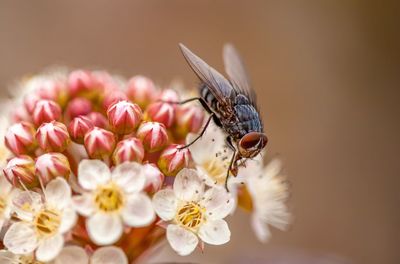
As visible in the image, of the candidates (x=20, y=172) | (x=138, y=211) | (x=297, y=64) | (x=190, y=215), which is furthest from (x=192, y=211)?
(x=297, y=64)

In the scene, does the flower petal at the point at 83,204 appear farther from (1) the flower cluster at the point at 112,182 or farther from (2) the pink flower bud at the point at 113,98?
(2) the pink flower bud at the point at 113,98

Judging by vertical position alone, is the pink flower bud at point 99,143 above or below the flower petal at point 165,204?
above

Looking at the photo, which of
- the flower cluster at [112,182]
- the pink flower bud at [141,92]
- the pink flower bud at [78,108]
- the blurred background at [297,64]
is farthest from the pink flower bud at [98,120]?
the blurred background at [297,64]

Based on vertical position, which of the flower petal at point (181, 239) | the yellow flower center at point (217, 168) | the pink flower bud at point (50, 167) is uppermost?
the pink flower bud at point (50, 167)

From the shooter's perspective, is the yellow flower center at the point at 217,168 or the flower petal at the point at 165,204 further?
the yellow flower center at the point at 217,168

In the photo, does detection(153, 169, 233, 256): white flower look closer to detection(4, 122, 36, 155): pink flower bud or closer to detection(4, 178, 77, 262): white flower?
detection(4, 178, 77, 262): white flower
